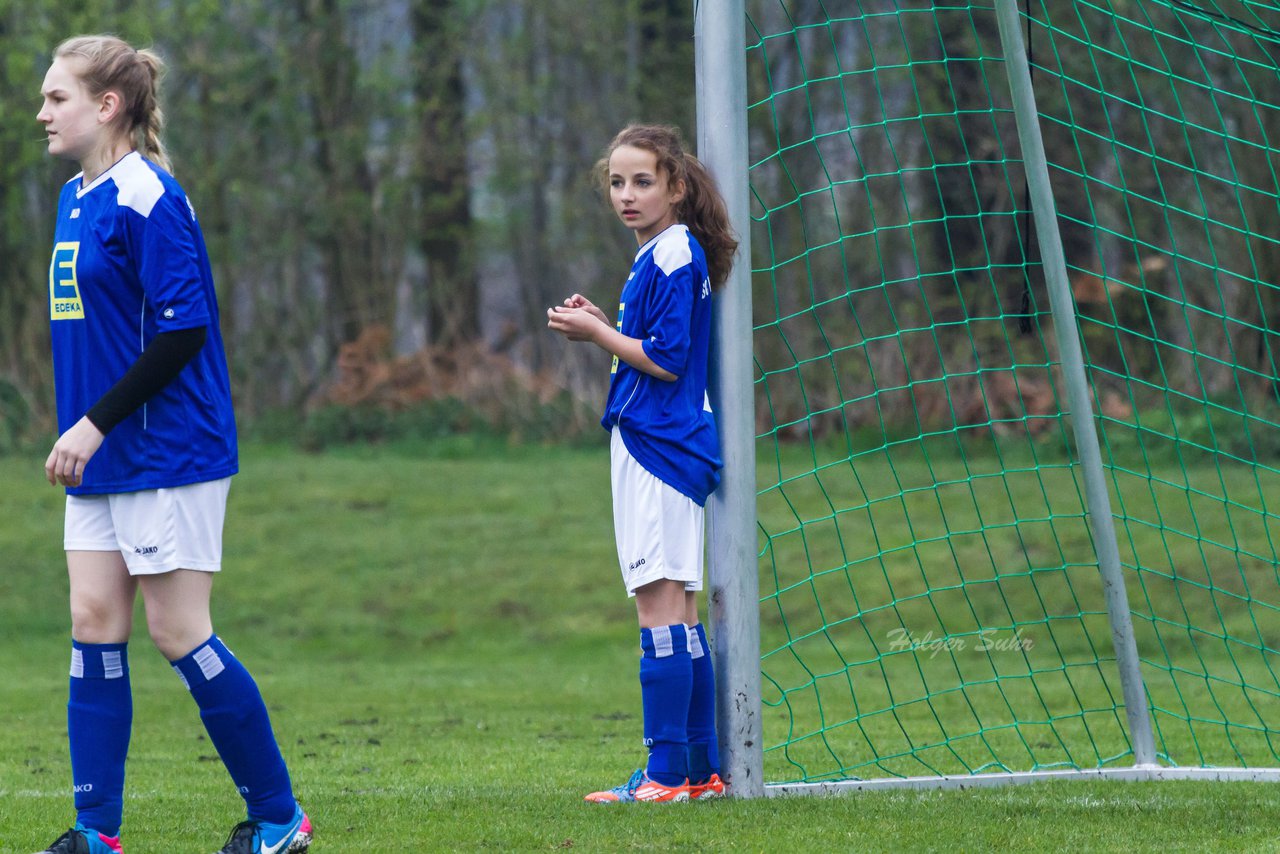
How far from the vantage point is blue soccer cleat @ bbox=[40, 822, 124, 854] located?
3.61 metres

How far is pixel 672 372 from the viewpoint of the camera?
435cm

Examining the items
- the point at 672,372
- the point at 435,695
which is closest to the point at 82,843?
the point at 672,372

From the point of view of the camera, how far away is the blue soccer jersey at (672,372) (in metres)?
4.35

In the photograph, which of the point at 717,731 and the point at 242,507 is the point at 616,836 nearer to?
the point at 717,731

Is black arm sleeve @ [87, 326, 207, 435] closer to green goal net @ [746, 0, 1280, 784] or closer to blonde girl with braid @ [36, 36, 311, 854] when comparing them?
blonde girl with braid @ [36, 36, 311, 854]

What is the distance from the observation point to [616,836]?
3986 mm

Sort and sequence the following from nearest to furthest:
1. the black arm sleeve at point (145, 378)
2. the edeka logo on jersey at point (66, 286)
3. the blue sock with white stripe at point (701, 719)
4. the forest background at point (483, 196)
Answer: the black arm sleeve at point (145, 378) → the edeka logo on jersey at point (66, 286) → the blue sock with white stripe at point (701, 719) → the forest background at point (483, 196)

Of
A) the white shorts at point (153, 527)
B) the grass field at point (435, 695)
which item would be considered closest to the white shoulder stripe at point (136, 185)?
the white shorts at point (153, 527)

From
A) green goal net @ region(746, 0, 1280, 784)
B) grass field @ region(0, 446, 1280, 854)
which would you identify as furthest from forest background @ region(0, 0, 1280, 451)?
grass field @ region(0, 446, 1280, 854)

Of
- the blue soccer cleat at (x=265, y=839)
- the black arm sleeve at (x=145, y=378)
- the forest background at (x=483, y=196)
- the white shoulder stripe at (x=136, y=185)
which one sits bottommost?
the blue soccer cleat at (x=265, y=839)

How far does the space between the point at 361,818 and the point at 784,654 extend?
5.82 m

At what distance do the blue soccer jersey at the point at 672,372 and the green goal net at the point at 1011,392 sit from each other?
2.09m

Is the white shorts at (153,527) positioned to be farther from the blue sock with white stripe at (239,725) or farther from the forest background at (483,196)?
the forest background at (483,196)

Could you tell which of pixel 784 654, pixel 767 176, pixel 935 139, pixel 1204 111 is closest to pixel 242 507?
pixel 784 654
